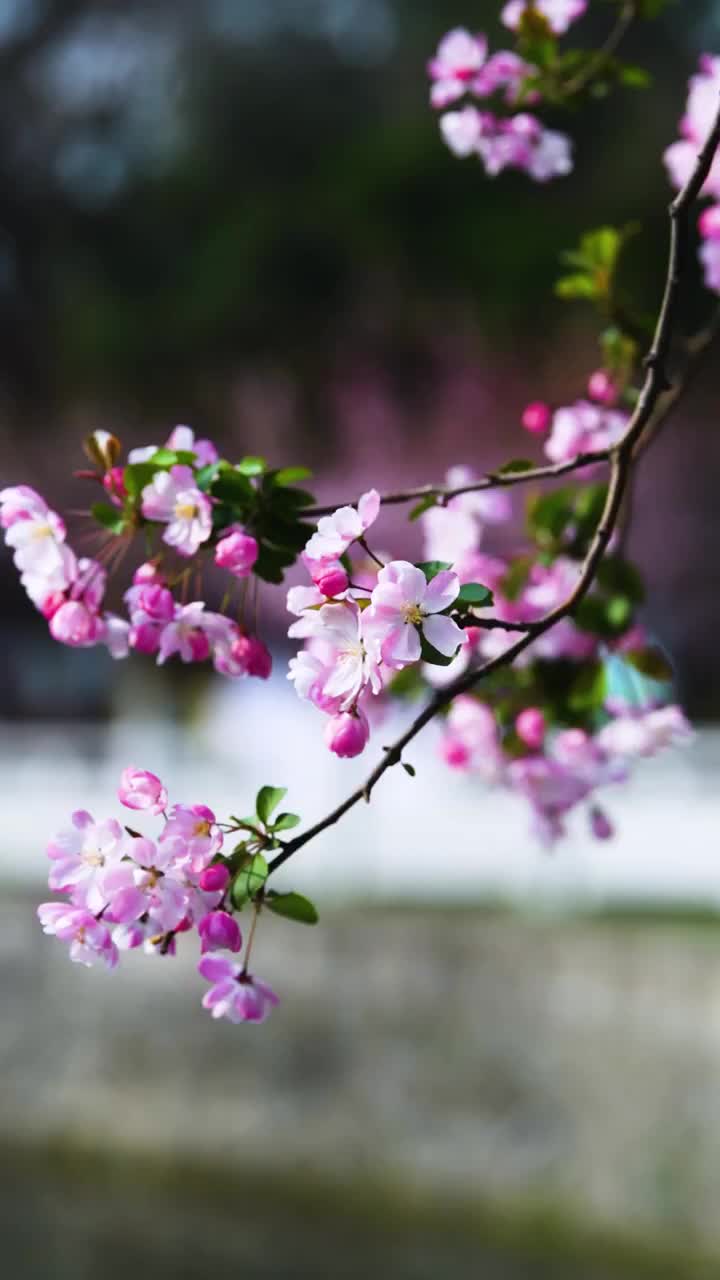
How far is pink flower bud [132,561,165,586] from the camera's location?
1015mm

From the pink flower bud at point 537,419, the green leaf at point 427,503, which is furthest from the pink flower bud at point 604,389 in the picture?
the green leaf at point 427,503

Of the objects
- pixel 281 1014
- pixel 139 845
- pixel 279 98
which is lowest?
pixel 139 845

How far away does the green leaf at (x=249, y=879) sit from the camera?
86 centimetres

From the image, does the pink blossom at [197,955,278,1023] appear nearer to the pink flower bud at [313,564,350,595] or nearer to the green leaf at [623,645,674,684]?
the pink flower bud at [313,564,350,595]

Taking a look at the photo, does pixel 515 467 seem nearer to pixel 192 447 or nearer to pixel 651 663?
pixel 192 447

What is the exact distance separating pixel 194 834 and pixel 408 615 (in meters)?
0.15

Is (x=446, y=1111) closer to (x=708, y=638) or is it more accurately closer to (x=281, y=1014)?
(x=281, y=1014)

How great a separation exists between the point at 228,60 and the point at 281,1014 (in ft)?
18.3

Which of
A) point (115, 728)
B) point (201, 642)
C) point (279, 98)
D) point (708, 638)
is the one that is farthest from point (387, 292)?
point (201, 642)

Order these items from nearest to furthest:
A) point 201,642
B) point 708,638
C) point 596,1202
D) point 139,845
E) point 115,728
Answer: point 139,845
point 201,642
point 596,1202
point 115,728
point 708,638

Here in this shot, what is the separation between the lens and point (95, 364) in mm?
9398

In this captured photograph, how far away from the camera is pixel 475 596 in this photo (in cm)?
88

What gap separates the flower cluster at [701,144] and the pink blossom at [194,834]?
73 cm

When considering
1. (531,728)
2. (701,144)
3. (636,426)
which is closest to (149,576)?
(636,426)
